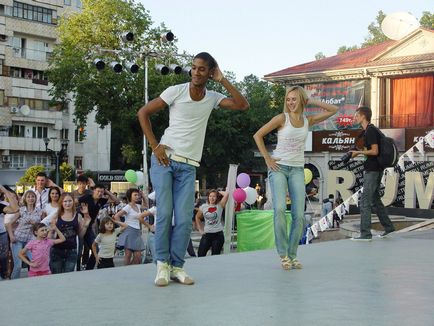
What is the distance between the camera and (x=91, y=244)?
11.6 meters

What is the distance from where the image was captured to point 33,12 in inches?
2469

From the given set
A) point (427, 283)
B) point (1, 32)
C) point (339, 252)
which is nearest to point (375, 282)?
point (427, 283)

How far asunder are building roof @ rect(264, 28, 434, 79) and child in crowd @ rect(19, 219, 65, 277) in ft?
110

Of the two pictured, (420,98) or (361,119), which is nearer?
(361,119)

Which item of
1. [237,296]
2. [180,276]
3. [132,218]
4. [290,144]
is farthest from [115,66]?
[237,296]

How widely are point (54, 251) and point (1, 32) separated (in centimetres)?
5334

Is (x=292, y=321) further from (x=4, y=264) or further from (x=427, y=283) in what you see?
(x=4, y=264)

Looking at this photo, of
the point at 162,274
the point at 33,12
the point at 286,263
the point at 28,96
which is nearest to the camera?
the point at 162,274

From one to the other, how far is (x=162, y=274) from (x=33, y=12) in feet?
200

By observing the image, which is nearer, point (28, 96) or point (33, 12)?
point (28, 96)

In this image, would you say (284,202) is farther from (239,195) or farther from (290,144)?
(239,195)

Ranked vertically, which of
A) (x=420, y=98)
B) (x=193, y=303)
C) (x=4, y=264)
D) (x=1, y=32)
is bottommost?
(x=4, y=264)

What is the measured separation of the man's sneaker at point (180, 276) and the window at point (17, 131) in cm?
5722

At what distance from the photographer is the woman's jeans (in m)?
9.90
